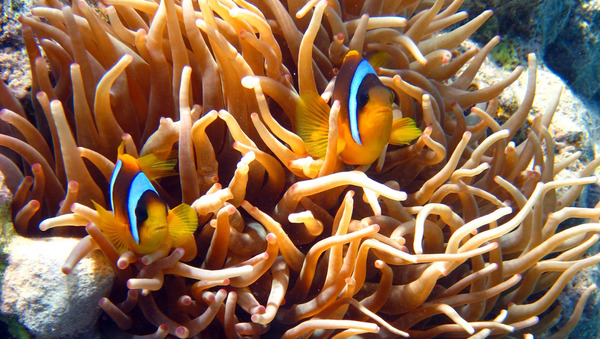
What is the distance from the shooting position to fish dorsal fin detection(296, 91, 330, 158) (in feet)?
3.98

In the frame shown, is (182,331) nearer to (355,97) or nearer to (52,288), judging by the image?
(52,288)

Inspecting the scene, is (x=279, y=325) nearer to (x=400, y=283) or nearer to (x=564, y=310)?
(x=400, y=283)

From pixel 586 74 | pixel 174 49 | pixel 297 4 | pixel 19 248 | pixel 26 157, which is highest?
pixel 586 74

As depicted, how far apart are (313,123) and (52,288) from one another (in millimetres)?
848

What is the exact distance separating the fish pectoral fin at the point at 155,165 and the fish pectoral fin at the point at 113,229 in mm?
154

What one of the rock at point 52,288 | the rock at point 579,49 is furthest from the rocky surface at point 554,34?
the rock at point 52,288

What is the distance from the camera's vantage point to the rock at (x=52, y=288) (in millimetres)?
1055

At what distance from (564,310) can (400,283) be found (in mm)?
995

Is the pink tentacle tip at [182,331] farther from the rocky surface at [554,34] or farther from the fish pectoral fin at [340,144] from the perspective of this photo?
the rocky surface at [554,34]

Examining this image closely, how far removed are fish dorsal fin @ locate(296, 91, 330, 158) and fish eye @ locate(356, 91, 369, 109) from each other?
114mm

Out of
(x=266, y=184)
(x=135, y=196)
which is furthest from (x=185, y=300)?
(x=266, y=184)

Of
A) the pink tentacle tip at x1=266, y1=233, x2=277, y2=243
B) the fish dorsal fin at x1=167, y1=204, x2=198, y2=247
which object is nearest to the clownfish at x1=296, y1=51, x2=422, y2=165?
the pink tentacle tip at x1=266, y1=233, x2=277, y2=243

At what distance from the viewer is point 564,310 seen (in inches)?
69.7

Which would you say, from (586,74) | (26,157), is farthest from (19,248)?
(586,74)
